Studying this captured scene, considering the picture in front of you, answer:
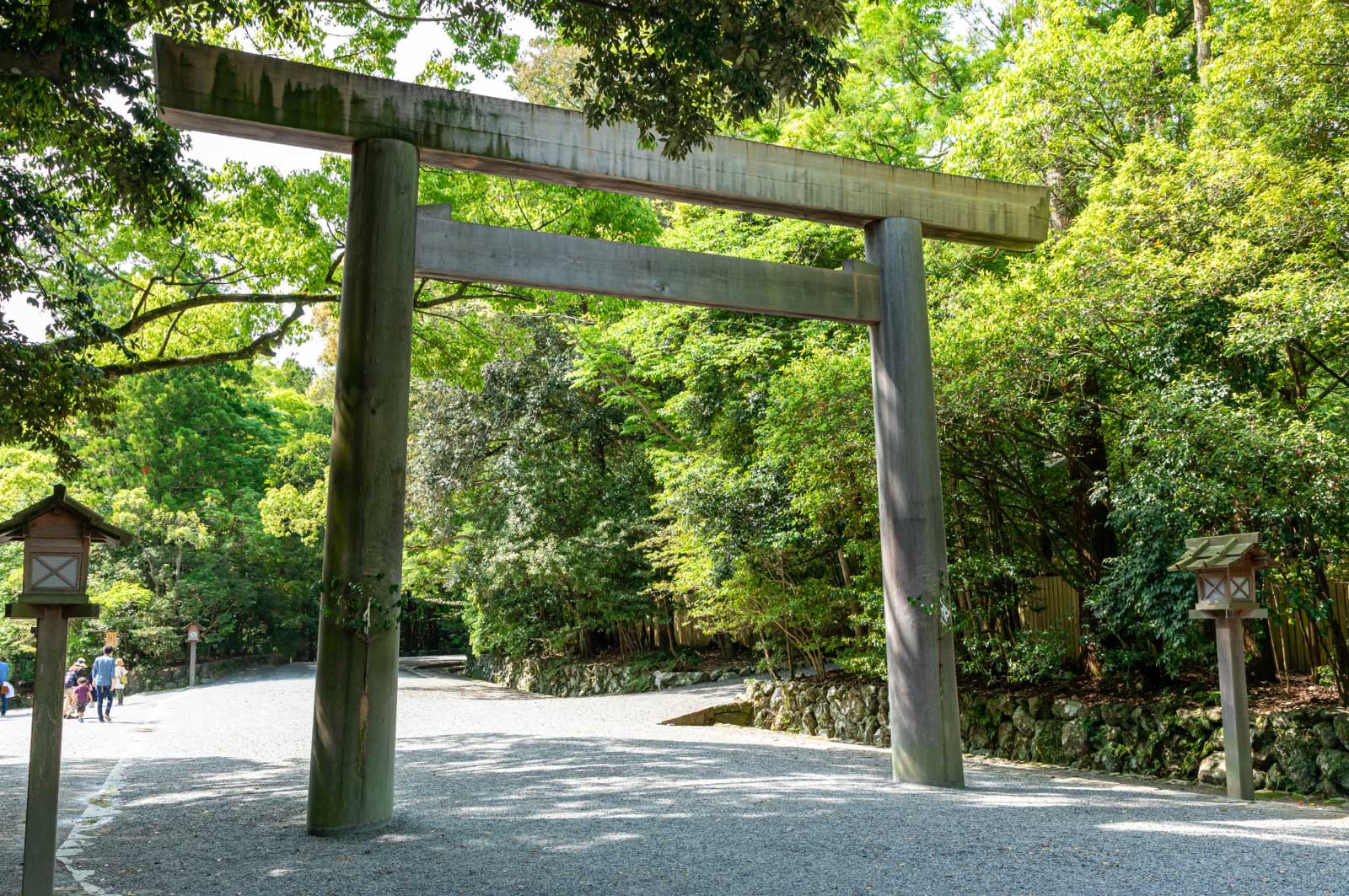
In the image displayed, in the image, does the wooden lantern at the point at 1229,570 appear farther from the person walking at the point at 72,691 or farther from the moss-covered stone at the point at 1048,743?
the person walking at the point at 72,691

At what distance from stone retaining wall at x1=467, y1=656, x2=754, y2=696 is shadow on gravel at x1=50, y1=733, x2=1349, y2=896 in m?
9.94

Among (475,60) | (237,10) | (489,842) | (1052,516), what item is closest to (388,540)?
(489,842)

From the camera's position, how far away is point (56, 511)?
4258 millimetres

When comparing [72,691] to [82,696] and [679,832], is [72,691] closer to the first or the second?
[82,696]

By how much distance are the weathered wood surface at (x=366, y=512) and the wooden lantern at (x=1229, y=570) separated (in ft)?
18.2

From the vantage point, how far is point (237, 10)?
645 cm

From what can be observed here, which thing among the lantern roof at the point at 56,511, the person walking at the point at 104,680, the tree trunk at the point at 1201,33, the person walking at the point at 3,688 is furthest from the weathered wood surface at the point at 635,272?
the person walking at the point at 3,688

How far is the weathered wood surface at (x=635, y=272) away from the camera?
19.2ft

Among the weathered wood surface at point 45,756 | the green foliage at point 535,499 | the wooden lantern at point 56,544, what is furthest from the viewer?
the green foliage at point 535,499

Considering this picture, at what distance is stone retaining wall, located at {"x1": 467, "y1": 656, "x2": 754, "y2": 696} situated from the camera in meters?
17.2

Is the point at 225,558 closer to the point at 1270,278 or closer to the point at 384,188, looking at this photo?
the point at 384,188

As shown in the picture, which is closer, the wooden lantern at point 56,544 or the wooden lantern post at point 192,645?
the wooden lantern at point 56,544

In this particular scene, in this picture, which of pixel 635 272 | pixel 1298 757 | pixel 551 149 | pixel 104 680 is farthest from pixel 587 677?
pixel 551 149

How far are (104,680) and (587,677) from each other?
844cm
